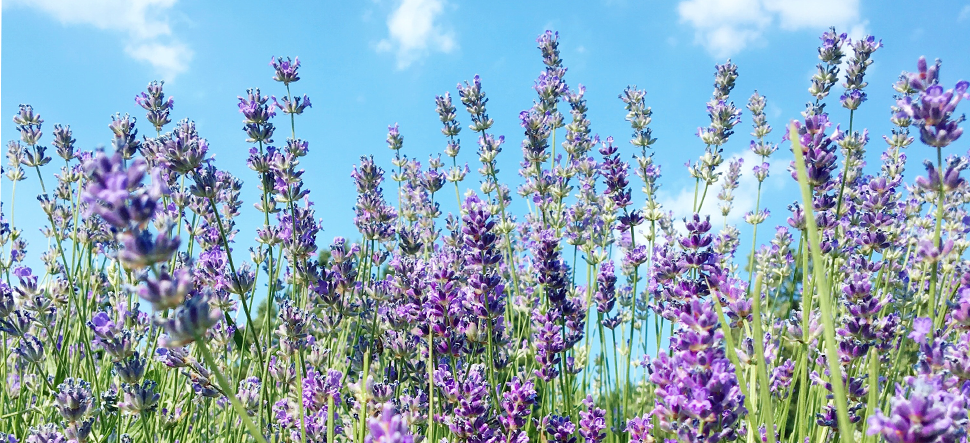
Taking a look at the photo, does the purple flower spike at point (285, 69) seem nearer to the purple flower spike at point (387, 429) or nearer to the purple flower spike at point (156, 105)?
the purple flower spike at point (156, 105)

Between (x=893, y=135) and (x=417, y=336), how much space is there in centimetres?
307

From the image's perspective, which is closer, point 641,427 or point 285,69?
point 641,427

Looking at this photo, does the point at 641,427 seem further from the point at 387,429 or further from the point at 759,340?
the point at 387,429

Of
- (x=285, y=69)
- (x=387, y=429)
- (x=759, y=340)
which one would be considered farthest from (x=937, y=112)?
(x=285, y=69)

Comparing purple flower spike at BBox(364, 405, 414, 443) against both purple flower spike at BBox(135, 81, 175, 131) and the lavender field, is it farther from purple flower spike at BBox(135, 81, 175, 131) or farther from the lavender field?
purple flower spike at BBox(135, 81, 175, 131)

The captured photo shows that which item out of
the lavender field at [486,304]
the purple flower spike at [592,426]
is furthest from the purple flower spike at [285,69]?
the purple flower spike at [592,426]

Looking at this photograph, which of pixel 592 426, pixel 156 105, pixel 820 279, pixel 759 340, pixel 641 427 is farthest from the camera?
pixel 156 105

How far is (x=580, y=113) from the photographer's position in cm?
517

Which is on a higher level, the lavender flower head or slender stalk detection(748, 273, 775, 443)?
the lavender flower head

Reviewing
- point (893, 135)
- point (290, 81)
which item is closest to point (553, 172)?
point (290, 81)

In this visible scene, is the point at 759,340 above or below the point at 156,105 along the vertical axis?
below

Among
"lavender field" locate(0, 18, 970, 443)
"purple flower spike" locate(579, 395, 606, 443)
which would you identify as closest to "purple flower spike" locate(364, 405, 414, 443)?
"lavender field" locate(0, 18, 970, 443)

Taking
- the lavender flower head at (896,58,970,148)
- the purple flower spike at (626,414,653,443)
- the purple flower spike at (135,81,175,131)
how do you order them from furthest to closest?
1. the purple flower spike at (135,81,175,131)
2. the purple flower spike at (626,414,653,443)
3. the lavender flower head at (896,58,970,148)

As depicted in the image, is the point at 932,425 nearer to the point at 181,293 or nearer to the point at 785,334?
the point at 181,293
